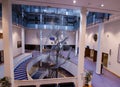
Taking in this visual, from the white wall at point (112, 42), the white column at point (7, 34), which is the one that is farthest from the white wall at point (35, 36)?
the white column at point (7, 34)

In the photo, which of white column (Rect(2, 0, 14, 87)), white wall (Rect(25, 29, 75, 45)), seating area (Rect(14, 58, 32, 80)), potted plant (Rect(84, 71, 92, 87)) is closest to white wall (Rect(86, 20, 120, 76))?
potted plant (Rect(84, 71, 92, 87))

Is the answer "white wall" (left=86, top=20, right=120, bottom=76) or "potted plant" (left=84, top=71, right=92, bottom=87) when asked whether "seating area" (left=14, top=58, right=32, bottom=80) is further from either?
"white wall" (left=86, top=20, right=120, bottom=76)

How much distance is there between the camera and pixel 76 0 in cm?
430

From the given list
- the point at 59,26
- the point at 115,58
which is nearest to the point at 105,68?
the point at 115,58

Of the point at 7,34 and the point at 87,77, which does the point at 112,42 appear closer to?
the point at 87,77

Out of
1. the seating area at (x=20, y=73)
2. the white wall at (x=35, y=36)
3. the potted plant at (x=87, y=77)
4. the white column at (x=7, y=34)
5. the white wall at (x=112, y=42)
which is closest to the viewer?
the white column at (x=7, y=34)

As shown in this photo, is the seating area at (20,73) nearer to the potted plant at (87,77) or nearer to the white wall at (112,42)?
the potted plant at (87,77)

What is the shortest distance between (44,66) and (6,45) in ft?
30.1

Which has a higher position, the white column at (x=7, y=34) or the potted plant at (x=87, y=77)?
the white column at (x=7, y=34)

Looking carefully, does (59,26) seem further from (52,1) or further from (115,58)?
(52,1)

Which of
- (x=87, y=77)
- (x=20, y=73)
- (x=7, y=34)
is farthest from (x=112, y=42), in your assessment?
(x=20, y=73)

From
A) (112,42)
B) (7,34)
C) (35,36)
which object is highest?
(35,36)

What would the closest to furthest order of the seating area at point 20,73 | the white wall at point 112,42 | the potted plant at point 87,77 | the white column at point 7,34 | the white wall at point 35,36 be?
the white column at point 7,34
the potted plant at point 87,77
the white wall at point 112,42
the seating area at point 20,73
the white wall at point 35,36

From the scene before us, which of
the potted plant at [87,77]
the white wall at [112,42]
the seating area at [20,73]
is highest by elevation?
the white wall at [112,42]
